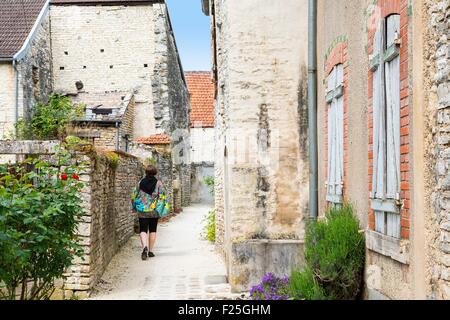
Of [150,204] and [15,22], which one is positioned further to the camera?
[15,22]

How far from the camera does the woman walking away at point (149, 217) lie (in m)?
11.5

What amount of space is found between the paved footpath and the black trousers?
1.83 feet

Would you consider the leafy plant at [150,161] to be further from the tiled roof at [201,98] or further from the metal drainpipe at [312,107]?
the tiled roof at [201,98]

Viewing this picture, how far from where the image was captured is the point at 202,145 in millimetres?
33750

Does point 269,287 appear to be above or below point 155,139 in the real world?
below

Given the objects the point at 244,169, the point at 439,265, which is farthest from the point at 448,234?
the point at 244,169

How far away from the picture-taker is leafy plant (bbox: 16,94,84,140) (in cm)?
2031

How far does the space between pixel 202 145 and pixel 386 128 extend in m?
28.6

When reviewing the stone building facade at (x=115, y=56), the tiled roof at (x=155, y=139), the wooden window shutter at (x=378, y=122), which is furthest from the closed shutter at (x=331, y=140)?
the stone building facade at (x=115, y=56)

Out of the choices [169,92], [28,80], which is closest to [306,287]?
[28,80]

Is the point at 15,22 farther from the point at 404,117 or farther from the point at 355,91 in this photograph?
the point at 404,117

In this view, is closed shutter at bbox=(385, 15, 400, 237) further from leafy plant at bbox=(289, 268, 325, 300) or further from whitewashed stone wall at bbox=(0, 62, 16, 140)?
whitewashed stone wall at bbox=(0, 62, 16, 140)

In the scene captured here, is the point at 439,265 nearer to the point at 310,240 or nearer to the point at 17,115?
the point at 310,240

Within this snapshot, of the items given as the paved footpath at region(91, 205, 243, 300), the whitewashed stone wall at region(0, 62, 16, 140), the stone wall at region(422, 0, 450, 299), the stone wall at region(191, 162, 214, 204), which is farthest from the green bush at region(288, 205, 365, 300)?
the stone wall at region(191, 162, 214, 204)
